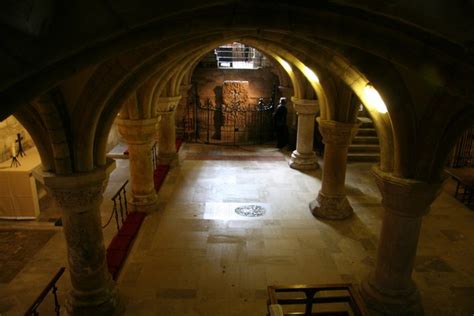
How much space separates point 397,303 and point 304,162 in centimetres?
578

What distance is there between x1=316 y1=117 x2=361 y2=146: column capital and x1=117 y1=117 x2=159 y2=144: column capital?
9.99 feet

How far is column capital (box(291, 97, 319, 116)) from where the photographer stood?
9.66 m

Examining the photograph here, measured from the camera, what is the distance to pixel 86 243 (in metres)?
4.45

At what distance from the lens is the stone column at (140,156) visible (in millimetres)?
6855

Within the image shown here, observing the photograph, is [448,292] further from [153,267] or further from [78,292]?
[78,292]

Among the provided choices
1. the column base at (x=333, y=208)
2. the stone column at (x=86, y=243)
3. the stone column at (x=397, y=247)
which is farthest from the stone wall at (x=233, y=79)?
the stone column at (x=397, y=247)

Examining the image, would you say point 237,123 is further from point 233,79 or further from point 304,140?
point 304,140

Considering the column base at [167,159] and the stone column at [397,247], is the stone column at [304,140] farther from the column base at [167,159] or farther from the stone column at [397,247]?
the stone column at [397,247]

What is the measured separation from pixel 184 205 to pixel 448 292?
15.5 ft

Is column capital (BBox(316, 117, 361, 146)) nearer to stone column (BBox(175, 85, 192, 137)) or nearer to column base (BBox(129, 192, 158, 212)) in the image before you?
column base (BBox(129, 192, 158, 212))

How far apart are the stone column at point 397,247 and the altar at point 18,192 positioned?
6172 millimetres

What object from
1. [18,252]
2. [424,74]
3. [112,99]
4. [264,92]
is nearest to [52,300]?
[18,252]

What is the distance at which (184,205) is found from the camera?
7.77 meters

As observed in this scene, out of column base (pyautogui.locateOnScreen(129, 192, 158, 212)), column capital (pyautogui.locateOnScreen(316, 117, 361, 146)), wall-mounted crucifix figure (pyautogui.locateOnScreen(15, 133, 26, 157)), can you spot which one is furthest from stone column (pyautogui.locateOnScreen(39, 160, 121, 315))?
wall-mounted crucifix figure (pyautogui.locateOnScreen(15, 133, 26, 157))
